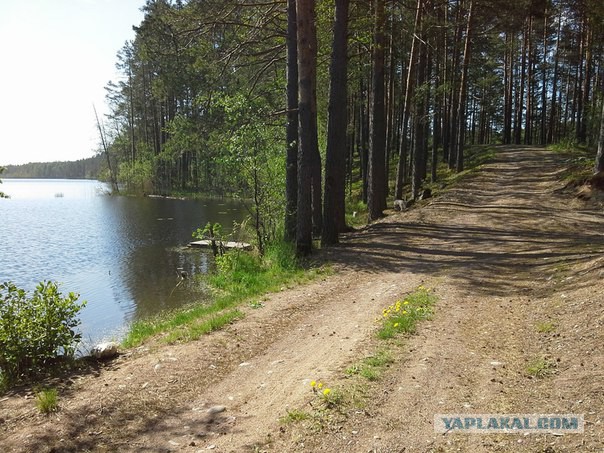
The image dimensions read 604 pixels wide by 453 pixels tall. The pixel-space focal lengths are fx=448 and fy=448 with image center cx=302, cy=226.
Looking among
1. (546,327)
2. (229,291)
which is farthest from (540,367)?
(229,291)

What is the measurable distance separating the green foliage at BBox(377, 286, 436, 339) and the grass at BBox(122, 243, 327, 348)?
2489mm

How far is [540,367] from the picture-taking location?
14.4 ft

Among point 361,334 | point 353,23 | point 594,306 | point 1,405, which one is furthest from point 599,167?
point 1,405

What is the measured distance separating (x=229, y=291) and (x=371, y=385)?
657 centimetres

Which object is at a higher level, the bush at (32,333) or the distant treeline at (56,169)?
the distant treeline at (56,169)

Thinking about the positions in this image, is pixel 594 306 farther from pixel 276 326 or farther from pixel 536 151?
pixel 536 151

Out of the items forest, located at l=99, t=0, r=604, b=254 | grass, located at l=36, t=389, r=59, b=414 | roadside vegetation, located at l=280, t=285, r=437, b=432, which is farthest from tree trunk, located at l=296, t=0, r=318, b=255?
grass, located at l=36, t=389, r=59, b=414

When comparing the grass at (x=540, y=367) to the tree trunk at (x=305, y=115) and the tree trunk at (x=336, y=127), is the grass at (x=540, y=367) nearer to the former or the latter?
the tree trunk at (x=305, y=115)

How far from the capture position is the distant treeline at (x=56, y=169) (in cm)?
15175

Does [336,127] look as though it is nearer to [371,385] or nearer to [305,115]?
[305,115]

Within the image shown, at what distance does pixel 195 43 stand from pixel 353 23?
17.7 ft

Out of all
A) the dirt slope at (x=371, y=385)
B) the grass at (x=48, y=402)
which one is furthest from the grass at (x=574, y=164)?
the grass at (x=48, y=402)

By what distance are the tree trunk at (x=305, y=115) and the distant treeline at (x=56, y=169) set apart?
14601cm

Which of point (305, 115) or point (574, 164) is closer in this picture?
point (305, 115)
